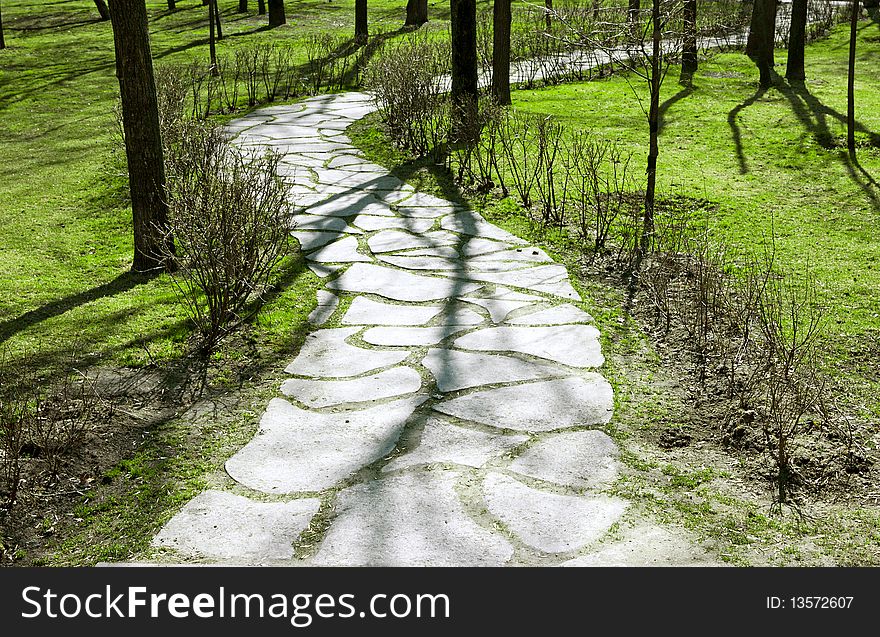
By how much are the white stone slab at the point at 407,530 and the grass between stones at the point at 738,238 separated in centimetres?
59

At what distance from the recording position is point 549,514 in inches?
127

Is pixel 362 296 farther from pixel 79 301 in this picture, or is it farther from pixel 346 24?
pixel 346 24

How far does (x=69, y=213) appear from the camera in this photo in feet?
25.2

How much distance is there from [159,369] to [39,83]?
12.3 m

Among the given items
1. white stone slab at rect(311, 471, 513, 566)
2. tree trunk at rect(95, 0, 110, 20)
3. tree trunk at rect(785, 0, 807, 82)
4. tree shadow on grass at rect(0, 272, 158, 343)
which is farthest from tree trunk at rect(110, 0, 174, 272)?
tree trunk at rect(95, 0, 110, 20)

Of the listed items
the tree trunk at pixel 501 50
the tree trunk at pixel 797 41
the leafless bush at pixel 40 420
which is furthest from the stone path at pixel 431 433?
the tree trunk at pixel 797 41

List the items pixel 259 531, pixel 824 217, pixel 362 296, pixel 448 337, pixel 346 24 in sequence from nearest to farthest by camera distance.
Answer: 1. pixel 259 531
2. pixel 448 337
3. pixel 362 296
4. pixel 824 217
5. pixel 346 24

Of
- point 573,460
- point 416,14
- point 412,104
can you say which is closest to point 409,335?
point 573,460

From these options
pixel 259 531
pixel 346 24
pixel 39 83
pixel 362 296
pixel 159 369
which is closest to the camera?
pixel 259 531

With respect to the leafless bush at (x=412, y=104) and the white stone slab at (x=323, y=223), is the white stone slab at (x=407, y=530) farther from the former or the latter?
the leafless bush at (x=412, y=104)

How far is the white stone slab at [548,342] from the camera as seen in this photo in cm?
462

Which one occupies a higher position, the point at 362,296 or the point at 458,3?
the point at 458,3
